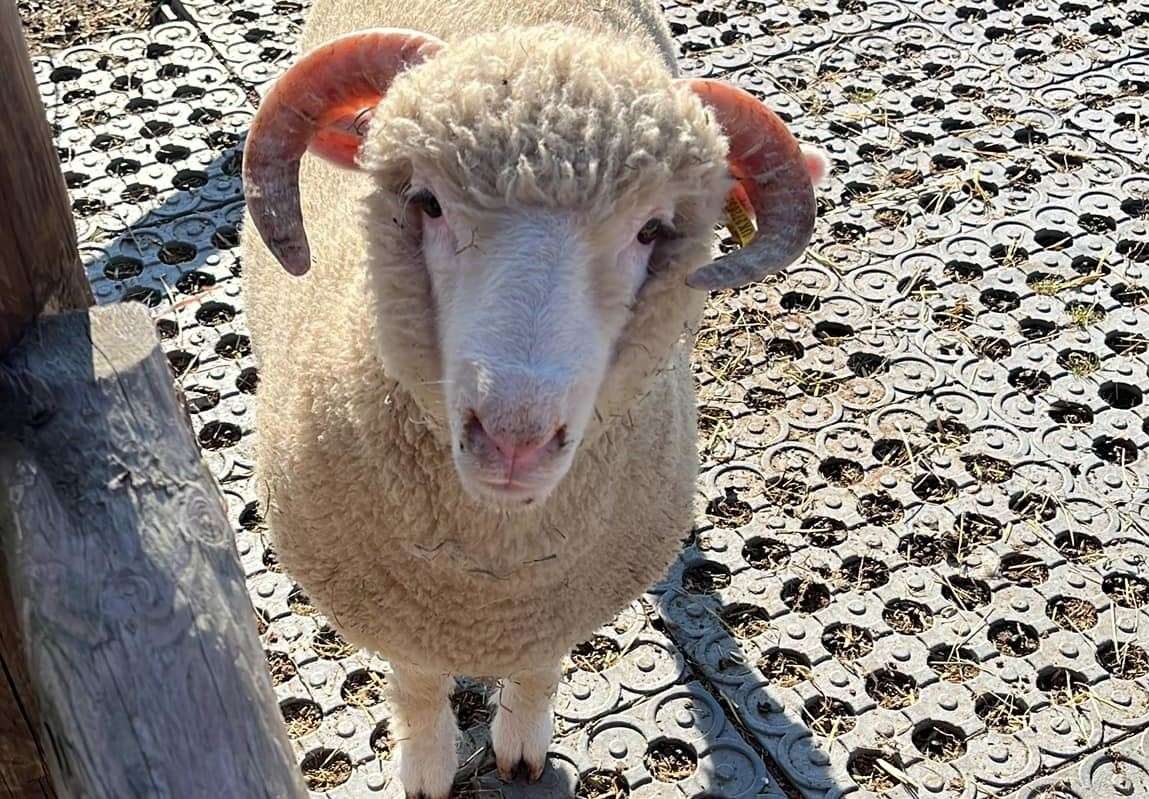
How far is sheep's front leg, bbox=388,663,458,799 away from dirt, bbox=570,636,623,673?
1.32 feet

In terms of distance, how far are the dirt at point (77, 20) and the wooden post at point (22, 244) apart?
3708 mm

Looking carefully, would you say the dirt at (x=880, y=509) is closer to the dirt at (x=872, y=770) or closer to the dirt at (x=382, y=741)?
the dirt at (x=872, y=770)

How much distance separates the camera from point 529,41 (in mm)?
1762

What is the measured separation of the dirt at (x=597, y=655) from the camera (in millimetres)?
2814

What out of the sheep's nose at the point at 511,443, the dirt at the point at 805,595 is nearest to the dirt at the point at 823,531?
the dirt at the point at 805,595

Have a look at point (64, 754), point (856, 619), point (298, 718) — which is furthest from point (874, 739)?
point (64, 754)

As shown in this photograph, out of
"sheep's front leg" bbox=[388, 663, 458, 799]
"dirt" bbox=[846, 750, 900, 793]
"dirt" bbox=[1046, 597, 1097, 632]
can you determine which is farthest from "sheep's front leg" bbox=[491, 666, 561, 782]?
"dirt" bbox=[1046, 597, 1097, 632]

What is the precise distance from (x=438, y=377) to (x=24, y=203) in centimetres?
72

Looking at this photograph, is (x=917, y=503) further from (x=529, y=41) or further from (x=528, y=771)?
(x=529, y=41)

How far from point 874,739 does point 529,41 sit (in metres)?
1.76

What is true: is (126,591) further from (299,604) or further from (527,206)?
(299,604)

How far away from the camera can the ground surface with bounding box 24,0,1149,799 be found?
2.69m

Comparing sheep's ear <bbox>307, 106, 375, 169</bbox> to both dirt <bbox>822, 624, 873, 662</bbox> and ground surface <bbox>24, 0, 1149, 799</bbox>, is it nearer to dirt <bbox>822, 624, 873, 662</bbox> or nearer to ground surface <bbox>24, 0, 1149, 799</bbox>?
ground surface <bbox>24, 0, 1149, 799</bbox>

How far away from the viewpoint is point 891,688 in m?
2.78
